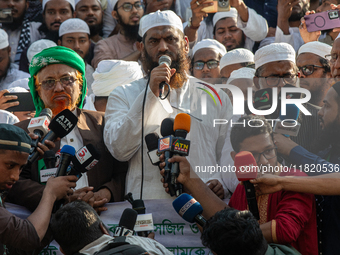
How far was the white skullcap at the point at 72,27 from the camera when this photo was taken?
269 inches

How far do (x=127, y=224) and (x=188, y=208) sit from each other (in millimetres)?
403

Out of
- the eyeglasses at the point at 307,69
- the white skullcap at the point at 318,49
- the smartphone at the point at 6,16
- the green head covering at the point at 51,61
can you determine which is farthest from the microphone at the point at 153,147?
the smartphone at the point at 6,16

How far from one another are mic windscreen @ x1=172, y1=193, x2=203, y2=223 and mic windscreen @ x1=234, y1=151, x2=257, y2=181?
1.09 feet

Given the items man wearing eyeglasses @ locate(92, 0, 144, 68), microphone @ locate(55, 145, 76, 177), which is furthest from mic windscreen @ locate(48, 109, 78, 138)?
man wearing eyeglasses @ locate(92, 0, 144, 68)

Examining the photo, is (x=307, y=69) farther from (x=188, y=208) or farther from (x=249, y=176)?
(x=188, y=208)

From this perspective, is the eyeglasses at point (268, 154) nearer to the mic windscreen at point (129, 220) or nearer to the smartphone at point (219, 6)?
the mic windscreen at point (129, 220)

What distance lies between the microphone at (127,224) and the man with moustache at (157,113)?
700mm

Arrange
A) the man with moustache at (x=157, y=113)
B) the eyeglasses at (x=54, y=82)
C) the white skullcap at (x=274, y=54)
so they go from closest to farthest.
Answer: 1. the man with moustache at (x=157, y=113)
2. the eyeglasses at (x=54, y=82)
3. the white skullcap at (x=274, y=54)

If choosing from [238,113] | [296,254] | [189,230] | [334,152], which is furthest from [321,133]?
[189,230]

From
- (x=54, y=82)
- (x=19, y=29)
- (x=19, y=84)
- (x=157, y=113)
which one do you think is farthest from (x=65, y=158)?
(x=19, y=29)

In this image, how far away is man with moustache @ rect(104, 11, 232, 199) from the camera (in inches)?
145

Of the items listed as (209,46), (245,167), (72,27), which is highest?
(72,27)

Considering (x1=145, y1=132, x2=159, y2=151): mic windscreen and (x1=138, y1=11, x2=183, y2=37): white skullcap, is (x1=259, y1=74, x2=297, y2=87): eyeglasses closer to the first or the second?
(x1=138, y1=11, x2=183, y2=37): white skullcap

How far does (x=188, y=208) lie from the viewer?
298 centimetres
